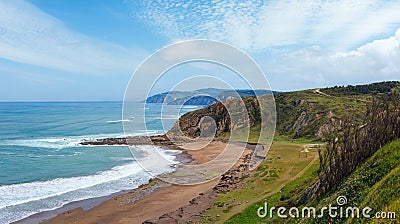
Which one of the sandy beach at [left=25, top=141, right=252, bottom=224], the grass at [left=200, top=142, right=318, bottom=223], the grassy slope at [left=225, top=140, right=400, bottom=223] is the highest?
the grassy slope at [left=225, top=140, right=400, bottom=223]

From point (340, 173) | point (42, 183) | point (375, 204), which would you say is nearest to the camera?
point (375, 204)

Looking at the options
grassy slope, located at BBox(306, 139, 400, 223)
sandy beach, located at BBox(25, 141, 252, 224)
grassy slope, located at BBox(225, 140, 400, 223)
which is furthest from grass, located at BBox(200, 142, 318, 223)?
grassy slope, located at BBox(306, 139, 400, 223)

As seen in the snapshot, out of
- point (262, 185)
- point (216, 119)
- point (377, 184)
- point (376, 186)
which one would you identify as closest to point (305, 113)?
point (216, 119)

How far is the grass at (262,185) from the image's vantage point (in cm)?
1747

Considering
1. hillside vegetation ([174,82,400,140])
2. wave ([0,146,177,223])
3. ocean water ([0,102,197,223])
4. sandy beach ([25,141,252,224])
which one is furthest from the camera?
hillside vegetation ([174,82,400,140])

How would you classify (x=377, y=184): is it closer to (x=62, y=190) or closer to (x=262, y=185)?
(x=262, y=185)

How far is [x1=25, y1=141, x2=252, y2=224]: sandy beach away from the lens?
61.5 feet

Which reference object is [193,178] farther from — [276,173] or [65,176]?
[65,176]

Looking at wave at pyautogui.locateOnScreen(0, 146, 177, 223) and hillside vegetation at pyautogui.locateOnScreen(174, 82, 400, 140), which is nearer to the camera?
wave at pyautogui.locateOnScreen(0, 146, 177, 223)

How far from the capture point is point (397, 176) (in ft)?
23.5

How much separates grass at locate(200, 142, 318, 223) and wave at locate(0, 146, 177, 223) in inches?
383

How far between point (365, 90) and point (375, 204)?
236 ft

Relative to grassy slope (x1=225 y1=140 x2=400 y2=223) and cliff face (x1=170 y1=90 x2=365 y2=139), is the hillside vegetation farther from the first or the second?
grassy slope (x1=225 y1=140 x2=400 y2=223)

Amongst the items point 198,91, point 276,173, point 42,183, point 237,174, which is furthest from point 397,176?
point 42,183
